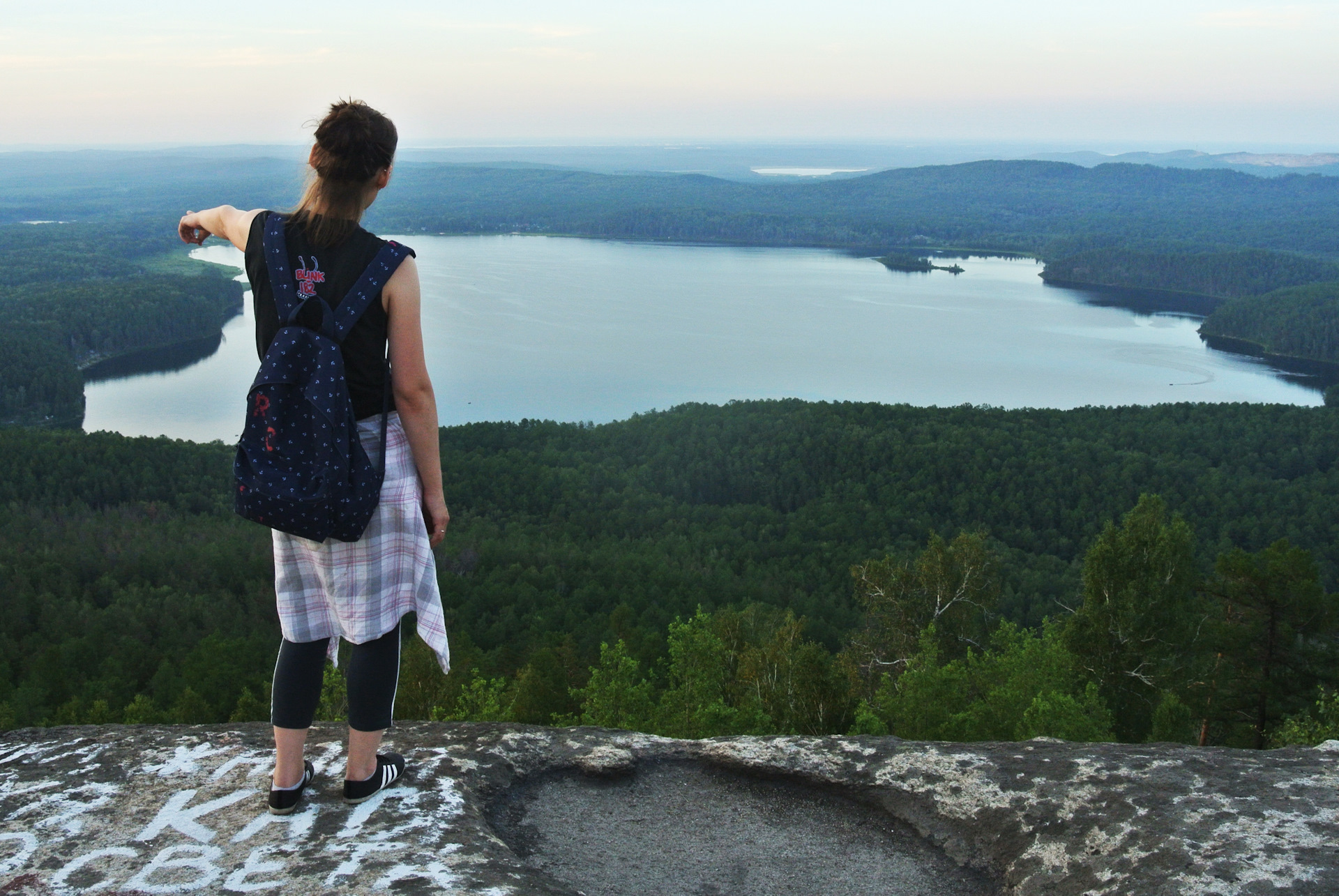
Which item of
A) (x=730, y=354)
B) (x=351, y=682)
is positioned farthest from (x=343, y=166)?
(x=730, y=354)

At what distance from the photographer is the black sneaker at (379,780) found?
3.06m

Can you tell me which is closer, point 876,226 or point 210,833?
point 210,833

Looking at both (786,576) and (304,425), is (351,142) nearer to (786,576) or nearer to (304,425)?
(304,425)

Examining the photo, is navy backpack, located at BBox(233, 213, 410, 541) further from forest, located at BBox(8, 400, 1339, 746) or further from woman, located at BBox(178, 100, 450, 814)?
forest, located at BBox(8, 400, 1339, 746)

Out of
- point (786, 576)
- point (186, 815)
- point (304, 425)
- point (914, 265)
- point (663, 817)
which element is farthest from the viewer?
point (914, 265)

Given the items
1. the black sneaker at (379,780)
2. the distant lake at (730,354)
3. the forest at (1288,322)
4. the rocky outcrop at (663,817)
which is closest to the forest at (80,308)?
the distant lake at (730,354)

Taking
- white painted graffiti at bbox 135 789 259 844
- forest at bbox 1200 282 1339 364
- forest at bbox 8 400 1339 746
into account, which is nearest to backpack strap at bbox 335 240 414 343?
white painted graffiti at bbox 135 789 259 844

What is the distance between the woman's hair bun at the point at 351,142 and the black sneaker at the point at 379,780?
176cm

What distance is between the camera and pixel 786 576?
1300 inches

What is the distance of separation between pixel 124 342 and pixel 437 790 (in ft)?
282

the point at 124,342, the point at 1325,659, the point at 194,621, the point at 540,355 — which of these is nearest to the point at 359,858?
the point at 1325,659

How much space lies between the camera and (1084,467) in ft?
141

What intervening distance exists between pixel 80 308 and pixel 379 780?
298 feet

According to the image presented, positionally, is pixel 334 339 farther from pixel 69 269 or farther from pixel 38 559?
pixel 69 269
